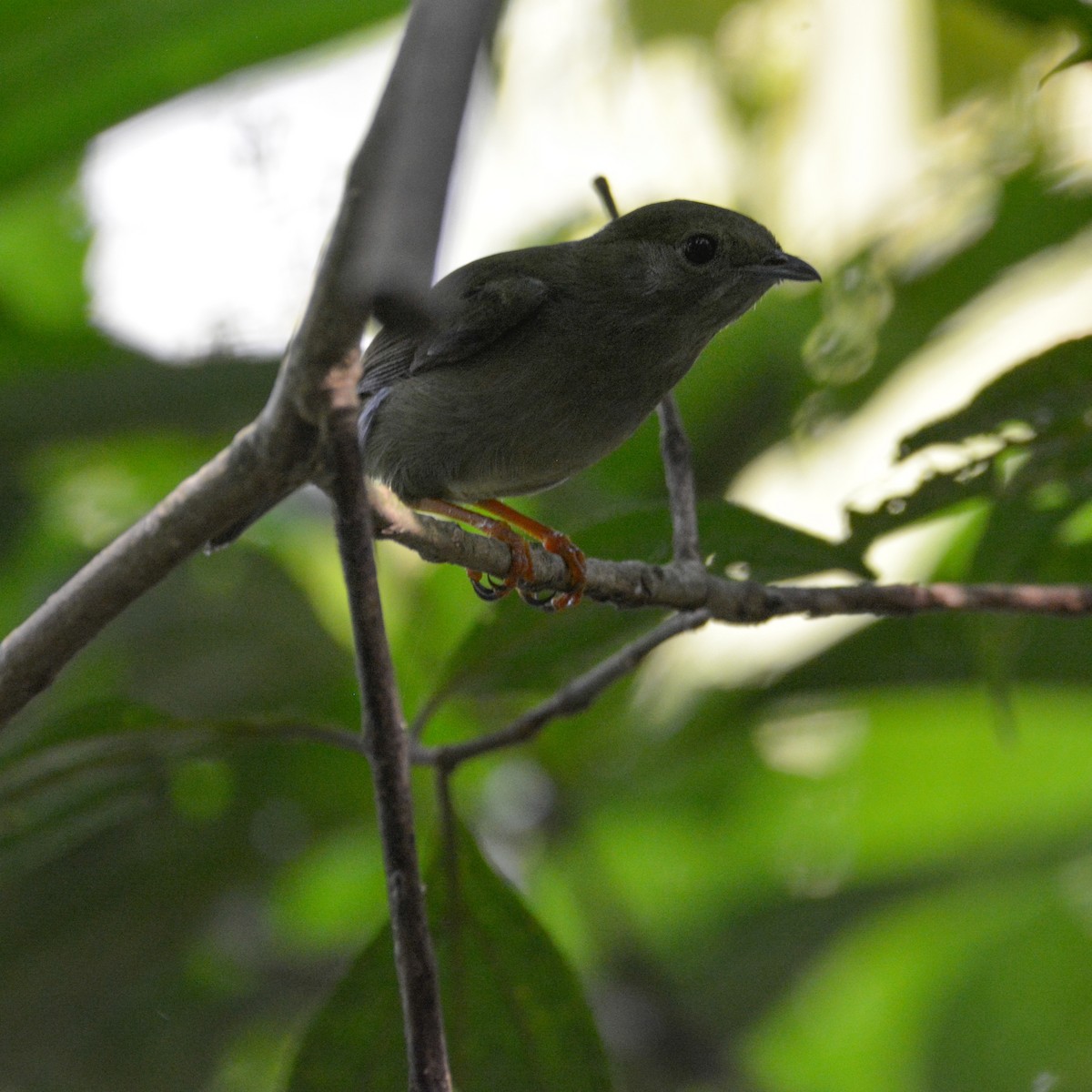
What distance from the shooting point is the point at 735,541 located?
2.64 meters

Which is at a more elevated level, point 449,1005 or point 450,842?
point 450,842

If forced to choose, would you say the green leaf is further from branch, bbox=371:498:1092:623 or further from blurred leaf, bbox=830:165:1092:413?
branch, bbox=371:498:1092:623

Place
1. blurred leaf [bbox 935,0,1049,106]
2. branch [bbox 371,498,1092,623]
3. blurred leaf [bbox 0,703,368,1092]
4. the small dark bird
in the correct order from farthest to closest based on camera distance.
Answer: blurred leaf [bbox 935,0,1049,106] < blurred leaf [bbox 0,703,368,1092] < the small dark bird < branch [bbox 371,498,1092,623]

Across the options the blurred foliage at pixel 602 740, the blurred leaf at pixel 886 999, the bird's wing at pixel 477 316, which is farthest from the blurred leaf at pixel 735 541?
the blurred leaf at pixel 886 999

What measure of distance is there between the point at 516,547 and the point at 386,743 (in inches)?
35.4

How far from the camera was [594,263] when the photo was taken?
314cm

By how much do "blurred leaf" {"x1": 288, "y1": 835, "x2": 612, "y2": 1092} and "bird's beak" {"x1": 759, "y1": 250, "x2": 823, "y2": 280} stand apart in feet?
4.94

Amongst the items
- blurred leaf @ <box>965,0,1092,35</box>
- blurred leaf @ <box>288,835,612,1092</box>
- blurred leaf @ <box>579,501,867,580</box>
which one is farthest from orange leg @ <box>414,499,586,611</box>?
blurred leaf @ <box>965,0,1092,35</box>

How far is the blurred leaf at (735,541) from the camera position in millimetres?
2627

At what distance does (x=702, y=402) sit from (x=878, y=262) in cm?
71

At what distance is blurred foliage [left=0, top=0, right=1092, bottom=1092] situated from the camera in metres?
2.72

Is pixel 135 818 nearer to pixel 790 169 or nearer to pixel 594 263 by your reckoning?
pixel 594 263

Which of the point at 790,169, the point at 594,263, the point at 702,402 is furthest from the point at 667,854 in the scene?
the point at 790,169

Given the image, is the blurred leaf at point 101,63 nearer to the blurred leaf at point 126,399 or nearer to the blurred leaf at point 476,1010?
the blurred leaf at point 126,399
